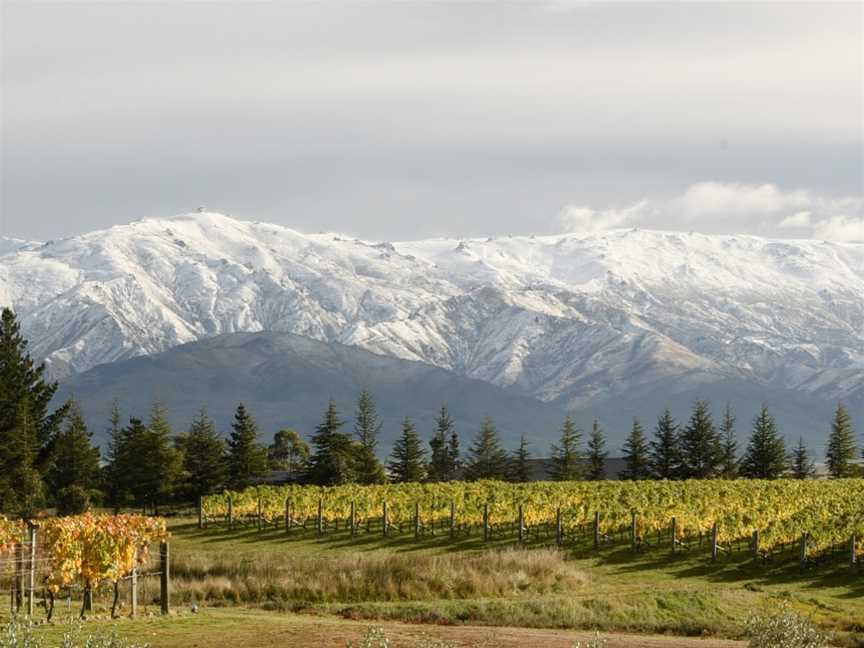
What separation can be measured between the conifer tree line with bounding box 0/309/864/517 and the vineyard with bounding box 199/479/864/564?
1415cm

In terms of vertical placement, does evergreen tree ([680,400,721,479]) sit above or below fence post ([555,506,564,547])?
above

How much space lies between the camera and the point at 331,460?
108375 mm

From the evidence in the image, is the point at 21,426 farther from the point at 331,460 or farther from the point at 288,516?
the point at 331,460

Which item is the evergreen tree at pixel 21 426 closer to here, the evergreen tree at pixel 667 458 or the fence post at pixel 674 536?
the fence post at pixel 674 536

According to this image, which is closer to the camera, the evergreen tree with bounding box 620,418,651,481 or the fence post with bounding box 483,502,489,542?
the fence post with bounding box 483,502,489,542

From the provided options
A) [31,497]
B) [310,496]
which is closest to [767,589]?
[310,496]

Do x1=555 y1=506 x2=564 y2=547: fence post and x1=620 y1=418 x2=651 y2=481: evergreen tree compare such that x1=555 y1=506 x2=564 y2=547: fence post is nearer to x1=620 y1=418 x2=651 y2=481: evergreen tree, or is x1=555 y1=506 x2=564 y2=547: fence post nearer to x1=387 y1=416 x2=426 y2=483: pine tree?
x1=620 y1=418 x2=651 y2=481: evergreen tree

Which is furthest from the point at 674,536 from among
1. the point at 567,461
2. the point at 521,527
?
the point at 567,461

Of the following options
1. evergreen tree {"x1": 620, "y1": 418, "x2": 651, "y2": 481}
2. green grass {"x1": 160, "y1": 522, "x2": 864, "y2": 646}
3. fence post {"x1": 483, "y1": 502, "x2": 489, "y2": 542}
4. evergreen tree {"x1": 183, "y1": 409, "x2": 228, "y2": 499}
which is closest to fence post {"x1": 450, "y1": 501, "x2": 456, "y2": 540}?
fence post {"x1": 483, "y1": 502, "x2": 489, "y2": 542}

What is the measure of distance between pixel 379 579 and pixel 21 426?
42.2 metres

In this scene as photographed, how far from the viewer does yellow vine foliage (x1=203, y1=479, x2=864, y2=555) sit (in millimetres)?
55094

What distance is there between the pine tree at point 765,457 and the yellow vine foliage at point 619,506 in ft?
102

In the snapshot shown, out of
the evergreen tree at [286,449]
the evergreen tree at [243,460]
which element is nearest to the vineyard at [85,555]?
the evergreen tree at [243,460]

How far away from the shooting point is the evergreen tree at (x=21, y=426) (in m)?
77.8
